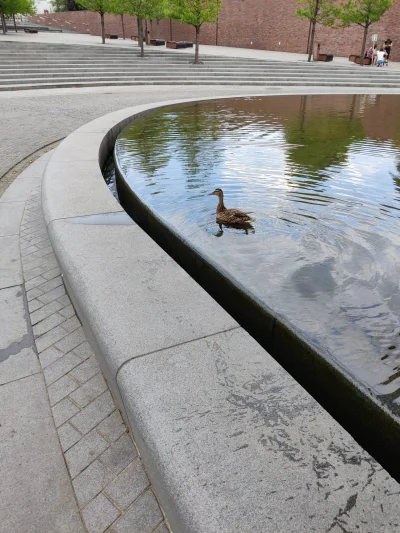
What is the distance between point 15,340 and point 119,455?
1.68 meters

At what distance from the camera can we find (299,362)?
3410 millimetres

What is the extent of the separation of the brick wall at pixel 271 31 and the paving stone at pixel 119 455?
136 ft

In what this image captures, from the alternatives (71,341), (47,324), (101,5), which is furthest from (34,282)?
(101,5)

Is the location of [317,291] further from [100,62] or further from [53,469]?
[100,62]

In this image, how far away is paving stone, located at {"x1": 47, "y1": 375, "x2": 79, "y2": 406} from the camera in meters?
3.08

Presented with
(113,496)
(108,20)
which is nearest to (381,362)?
(113,496)

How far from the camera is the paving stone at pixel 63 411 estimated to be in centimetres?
291

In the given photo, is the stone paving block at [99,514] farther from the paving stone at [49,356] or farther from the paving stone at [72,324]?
the paving stone at [72,324]

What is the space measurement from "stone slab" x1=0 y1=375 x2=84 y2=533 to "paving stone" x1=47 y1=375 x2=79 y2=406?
0.06 meters

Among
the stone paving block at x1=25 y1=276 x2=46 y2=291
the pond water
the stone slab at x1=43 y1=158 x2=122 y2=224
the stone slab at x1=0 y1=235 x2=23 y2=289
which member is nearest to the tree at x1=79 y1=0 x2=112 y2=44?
the pond water

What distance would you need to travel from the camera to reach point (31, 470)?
257 cm

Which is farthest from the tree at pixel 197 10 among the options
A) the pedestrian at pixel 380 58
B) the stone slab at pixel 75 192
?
the stone slab at pixel 75 192

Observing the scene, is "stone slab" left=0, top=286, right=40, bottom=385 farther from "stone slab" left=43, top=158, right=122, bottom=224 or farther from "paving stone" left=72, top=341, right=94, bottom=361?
"stone slab" left=43, top=158, right=122, bottom=224

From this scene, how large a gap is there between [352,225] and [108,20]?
221ft
